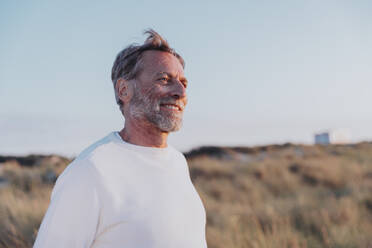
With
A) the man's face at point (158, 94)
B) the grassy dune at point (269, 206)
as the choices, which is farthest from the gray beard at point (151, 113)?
the grassy dune at point (269, 206)

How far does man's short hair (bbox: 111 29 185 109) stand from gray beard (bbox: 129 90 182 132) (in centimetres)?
14

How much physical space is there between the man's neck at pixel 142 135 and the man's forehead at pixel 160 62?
1.00 ft

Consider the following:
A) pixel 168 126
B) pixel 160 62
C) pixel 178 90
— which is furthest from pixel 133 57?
pixel 168 126

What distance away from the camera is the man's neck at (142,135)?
170 centimetres

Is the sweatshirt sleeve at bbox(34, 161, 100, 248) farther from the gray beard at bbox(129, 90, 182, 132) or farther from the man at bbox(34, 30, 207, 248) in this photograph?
the gray beard at bbox(129, 90, 182, 132)

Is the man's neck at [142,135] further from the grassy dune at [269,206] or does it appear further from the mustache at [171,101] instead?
the grassy dune at [269,206]

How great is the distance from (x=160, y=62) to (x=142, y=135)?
15.7 inches

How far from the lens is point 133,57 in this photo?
1769 millimetres

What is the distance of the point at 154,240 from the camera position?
4.58 ft

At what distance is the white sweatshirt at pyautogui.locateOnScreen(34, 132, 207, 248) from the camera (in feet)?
4.12

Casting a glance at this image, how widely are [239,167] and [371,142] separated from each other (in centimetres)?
1568

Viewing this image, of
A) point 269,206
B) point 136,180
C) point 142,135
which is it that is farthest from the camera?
point 269,206

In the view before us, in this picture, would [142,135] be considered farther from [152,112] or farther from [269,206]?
[269,206]

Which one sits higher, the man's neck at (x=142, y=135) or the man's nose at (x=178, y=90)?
the man's nose at (x=178, y=90)
